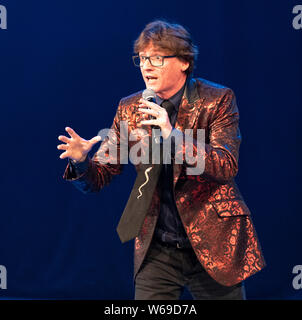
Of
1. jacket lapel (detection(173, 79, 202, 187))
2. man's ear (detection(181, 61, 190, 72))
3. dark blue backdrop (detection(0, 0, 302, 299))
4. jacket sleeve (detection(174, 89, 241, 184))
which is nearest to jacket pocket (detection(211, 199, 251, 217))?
jacket sleeve (detection(174, 89, 241, 184))

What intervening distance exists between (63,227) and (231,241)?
6.18 feet

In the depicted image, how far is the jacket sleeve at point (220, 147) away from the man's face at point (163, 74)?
0.19m

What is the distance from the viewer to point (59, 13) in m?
3.00

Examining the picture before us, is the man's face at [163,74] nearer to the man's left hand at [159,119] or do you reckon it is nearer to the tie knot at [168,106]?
the tie knot at [168,106]

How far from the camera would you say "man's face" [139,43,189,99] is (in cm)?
161

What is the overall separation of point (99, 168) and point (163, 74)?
1.45 feet

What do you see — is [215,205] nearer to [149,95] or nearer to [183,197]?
[183,197]

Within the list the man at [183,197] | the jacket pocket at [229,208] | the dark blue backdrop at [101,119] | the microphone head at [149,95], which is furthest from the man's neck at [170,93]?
the dark blue backdrop at [101,119]

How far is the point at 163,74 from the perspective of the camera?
1.62 meters

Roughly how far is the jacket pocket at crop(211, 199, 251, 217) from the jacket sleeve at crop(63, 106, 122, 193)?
0.45m

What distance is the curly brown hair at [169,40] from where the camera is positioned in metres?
1.65

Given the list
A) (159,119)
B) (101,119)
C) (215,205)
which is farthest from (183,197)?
(101,119)

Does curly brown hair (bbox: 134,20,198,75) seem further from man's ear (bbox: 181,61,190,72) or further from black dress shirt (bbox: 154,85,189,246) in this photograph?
black dress shirt (bbox: 154,85,189,246)
